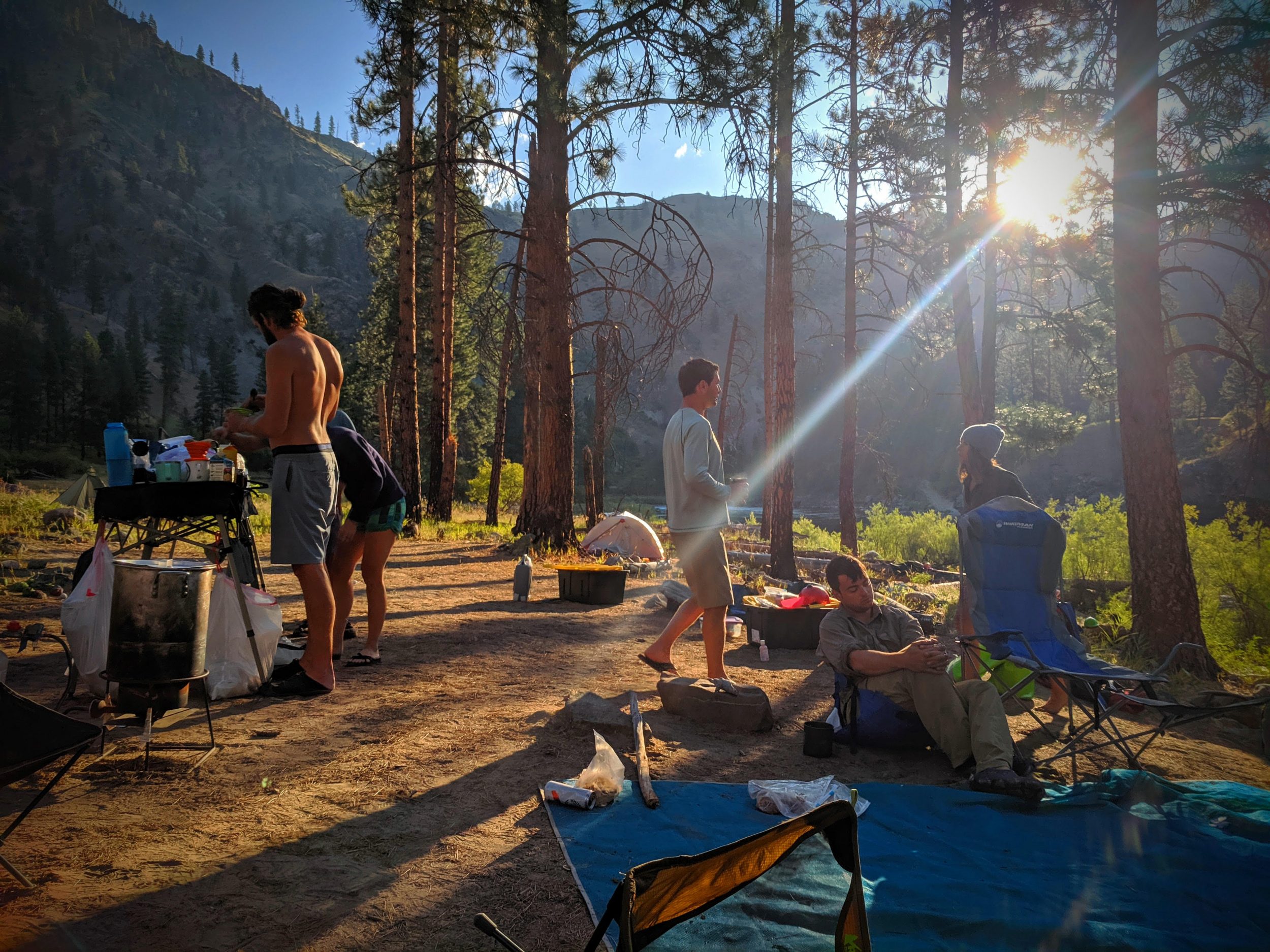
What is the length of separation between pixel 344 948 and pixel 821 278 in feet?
307

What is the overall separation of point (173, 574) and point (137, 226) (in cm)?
15458

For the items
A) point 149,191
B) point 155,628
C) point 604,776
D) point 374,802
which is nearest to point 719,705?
point 604,776

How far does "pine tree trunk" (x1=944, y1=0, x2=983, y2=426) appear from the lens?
34.9 feet

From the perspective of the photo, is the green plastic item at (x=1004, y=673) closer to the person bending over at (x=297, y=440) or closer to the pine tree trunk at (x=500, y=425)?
the person bending over at (x=297, y=440)

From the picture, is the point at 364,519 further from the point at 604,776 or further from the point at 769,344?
the point at 769,344

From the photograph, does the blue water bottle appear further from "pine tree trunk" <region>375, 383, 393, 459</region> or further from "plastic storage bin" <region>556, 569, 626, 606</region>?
"pine tree trunk" <region>375, 383, 393, 459</region>

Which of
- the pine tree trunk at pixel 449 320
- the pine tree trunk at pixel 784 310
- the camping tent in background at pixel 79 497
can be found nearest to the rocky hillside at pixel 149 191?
the pine tree trunk at pixel 449 320

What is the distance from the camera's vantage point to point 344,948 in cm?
198

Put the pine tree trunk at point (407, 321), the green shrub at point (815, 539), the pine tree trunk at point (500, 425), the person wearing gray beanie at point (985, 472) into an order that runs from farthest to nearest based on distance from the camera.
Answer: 1. the pine tree trunk at point (500, 425)
2. the green shrub at point (815, 539)
3. the pine tree trunk at point (407, 321)
4. the person wearing gray beanie at point (985, 472)

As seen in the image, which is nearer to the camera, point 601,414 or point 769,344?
point 601,414

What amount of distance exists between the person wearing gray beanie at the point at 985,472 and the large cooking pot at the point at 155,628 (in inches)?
177

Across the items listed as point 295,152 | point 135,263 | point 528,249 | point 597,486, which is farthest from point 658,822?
point 295,152

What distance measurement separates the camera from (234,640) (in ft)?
13.4

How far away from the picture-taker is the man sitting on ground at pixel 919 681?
3377 millimetres
